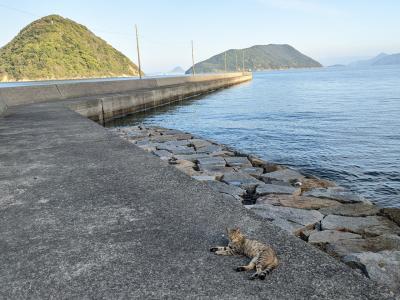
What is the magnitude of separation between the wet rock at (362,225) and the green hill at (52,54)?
14075 centimetres

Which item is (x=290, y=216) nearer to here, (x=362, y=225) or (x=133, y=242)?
(x=362, y=225)

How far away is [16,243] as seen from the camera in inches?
111

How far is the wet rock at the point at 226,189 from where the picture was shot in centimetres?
642

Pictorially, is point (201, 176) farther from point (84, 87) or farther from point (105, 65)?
point (105, 65)

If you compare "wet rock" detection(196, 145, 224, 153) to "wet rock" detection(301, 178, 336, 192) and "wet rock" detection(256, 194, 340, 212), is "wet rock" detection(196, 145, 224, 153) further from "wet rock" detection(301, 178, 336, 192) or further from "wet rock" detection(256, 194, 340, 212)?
"wet rock" detection(256, 194, 340, 212)

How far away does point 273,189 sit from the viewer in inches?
265

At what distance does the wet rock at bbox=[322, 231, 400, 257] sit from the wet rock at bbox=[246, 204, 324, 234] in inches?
23.5

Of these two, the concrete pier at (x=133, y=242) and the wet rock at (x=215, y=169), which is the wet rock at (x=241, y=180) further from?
the concrete pier at (x=133, y=242)

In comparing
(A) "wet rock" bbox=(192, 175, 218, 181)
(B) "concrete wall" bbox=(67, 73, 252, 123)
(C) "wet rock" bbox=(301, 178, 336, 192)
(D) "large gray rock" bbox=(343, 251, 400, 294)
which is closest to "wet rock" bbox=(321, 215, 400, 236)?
(D) "large gray rock" bbox=(343, 251, 400, 294)

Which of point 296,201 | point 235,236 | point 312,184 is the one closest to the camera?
point 235,236

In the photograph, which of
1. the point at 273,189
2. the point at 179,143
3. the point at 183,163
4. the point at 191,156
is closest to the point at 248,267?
the point at 273,189

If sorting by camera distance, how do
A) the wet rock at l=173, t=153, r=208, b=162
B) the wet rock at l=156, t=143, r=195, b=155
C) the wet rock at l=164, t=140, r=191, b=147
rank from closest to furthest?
the wet rock at l=173, t=153, r=208, b=162 < the wet rock at l=156, t=143, r=195, b=155 < the wet rock at l=164, t=140, r=191, b=147

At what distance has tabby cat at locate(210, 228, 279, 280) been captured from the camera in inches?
91.0

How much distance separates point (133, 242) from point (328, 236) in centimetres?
298
